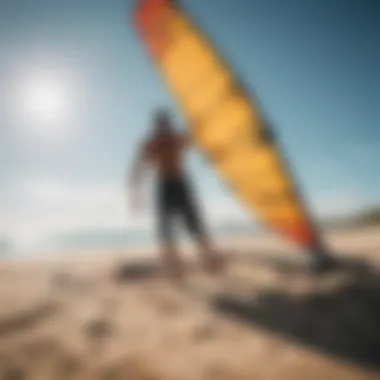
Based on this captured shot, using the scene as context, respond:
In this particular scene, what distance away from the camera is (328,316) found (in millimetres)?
2865

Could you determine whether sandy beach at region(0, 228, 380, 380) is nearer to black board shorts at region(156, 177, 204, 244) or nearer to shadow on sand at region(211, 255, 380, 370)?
shadow on sand at region(211, 255, 380, 370)

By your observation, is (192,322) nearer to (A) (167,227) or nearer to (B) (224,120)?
(A) (167,227)

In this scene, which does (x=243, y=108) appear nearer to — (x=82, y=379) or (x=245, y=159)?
(x=245, y=159)

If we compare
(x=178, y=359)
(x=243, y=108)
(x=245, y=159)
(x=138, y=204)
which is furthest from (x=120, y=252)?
(x=178, y=359)

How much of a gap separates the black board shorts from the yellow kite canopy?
417mm

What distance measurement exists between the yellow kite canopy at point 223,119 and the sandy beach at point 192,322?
0.44 meters

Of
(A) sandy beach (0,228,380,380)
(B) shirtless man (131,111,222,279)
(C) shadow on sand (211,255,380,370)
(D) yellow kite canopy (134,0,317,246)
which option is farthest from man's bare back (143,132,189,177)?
(C) shadow on sand (211,255,380,370)

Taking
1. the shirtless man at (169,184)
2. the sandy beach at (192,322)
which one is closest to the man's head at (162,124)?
the shirtless man at (169,184)

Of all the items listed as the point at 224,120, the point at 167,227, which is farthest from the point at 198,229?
the point at 224,120

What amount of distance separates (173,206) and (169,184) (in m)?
0.18

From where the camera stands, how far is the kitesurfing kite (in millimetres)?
3742

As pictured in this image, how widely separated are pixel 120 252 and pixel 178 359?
209cm

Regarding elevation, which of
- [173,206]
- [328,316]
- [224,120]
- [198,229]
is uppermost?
[224,120]

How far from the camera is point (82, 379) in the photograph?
7.33ft
